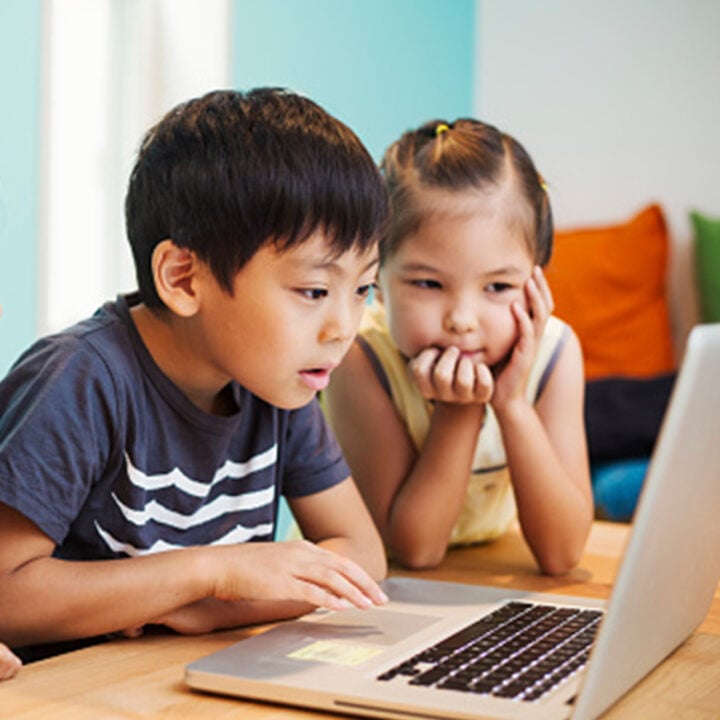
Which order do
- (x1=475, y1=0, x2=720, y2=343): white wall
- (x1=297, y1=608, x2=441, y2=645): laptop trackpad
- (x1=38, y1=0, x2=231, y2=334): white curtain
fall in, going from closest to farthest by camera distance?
(x1=297, y1=608, x2=441, y2=645): laptop trackpad
(x1=38, y1=0, x2=231, y2=334): white curtain
(x1=475, y1=0, x2=720, y2=343): white wall

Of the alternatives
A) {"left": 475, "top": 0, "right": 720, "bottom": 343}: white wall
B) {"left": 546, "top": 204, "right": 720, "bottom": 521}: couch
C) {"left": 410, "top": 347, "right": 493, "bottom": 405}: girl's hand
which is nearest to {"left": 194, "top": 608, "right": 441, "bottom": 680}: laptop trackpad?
{"left": 410, "top": 347, "right": 493, "bottom": 405}: girl's hand

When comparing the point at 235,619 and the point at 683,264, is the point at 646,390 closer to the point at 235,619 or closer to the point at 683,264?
the point at 683,264

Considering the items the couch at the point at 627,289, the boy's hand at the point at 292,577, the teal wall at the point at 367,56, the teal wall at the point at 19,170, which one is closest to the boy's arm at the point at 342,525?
the boy's hand at the point at 292,577

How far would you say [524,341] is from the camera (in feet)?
4.38

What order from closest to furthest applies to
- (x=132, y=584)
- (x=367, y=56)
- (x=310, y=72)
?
1. (x=132, y=584)
2. (x=310, y=72)
3. (x=367, y=56)

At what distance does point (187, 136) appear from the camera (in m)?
1.03

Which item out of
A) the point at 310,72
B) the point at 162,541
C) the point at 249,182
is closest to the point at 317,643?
the point at 162,541

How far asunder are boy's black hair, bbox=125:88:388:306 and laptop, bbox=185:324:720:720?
1.03 feet

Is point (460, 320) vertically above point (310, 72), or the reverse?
point (310, 72)

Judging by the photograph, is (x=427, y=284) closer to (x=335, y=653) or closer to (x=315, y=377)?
(x=315, y=377)

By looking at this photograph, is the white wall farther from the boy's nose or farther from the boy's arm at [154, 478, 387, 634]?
the boy's nose

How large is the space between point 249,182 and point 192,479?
0.28 m

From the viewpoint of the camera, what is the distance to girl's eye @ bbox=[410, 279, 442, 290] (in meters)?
1.31

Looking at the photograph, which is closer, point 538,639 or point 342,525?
point 538,639
